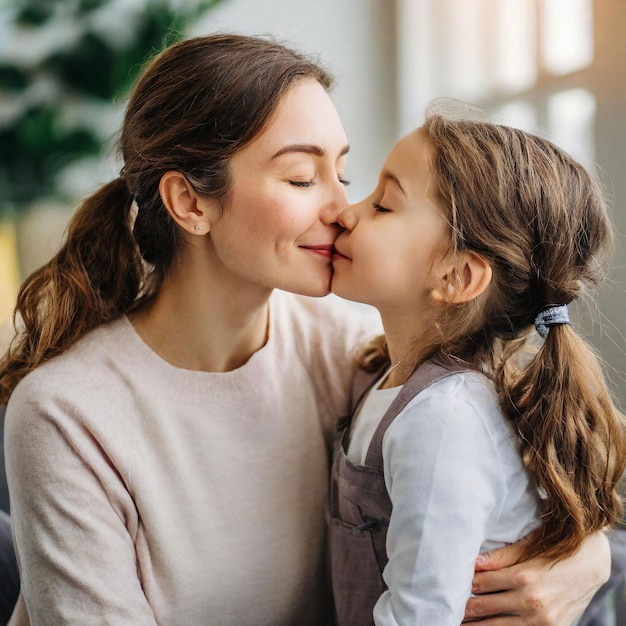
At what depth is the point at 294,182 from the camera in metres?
1.41

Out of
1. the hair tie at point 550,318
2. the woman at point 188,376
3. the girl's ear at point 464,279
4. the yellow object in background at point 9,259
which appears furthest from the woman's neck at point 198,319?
the yellow object in background at point 9,259

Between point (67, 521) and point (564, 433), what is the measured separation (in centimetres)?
81

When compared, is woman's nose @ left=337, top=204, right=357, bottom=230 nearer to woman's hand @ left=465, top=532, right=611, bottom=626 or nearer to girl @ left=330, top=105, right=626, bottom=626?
girl @ left=330, top=105, right=626, bottom=626

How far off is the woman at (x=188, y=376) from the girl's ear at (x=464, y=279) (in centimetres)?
22

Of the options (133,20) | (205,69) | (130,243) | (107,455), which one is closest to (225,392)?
(107,455)

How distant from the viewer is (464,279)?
1.33 meters

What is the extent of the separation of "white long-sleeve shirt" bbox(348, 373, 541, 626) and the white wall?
7.39 ft

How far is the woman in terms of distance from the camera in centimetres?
134

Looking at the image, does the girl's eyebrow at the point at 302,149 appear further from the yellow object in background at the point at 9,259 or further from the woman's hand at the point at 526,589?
the yellow object in background at the point at 9,259

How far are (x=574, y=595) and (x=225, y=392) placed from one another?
687 millimetres

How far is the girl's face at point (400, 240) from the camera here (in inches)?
52.4

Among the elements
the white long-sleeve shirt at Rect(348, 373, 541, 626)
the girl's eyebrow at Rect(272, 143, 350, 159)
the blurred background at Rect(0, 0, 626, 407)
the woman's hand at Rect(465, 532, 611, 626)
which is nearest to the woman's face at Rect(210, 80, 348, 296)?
the girl's eyebrow at Rect(272, 143, 350, 159)

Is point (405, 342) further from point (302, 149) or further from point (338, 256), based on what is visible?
point (302, 149)

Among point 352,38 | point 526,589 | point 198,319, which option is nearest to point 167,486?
point 198,319
